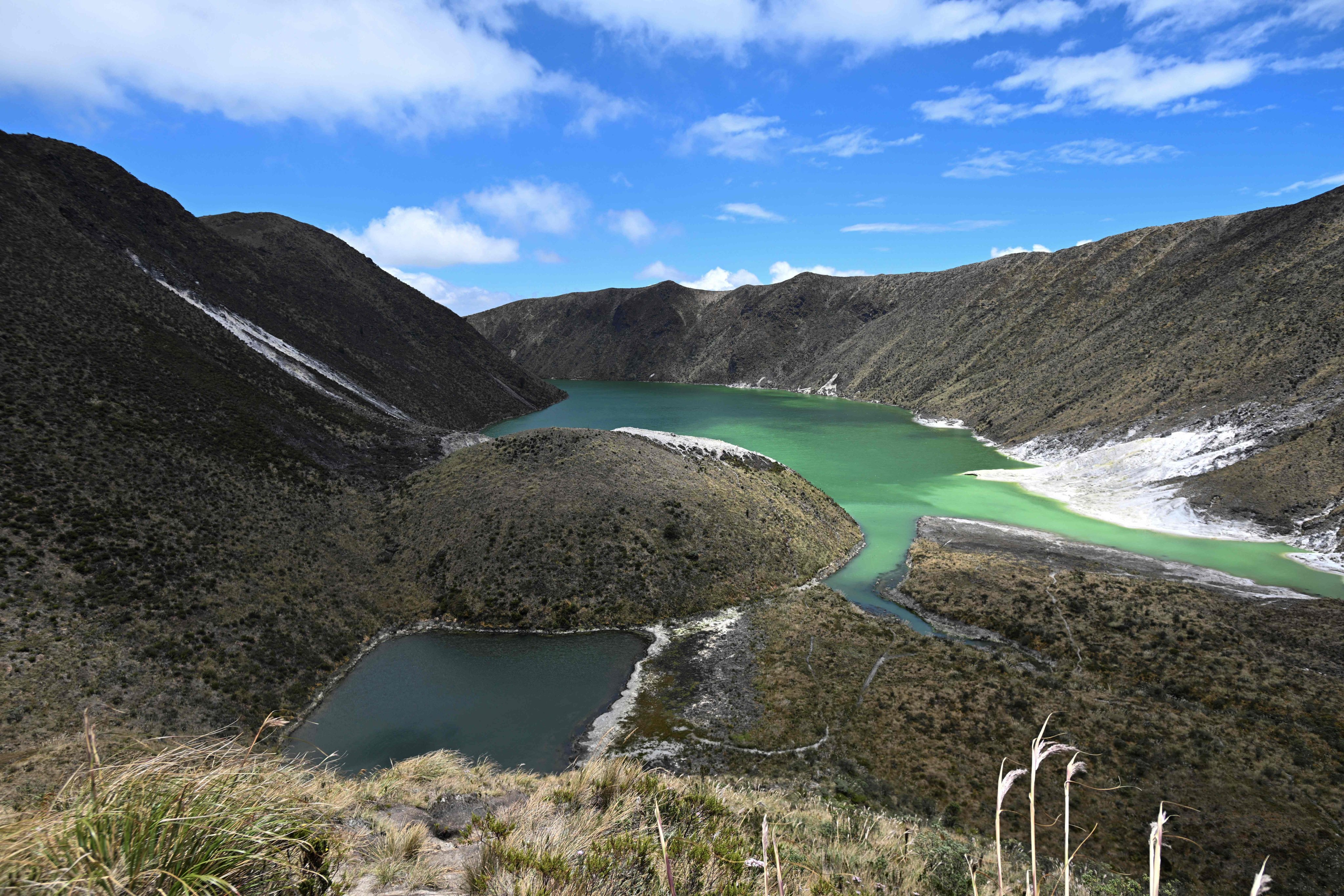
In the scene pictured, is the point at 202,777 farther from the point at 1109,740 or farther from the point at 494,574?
the point at 494,574

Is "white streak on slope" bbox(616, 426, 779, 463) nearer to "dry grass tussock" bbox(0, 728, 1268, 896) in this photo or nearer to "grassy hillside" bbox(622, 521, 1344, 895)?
"grassy hillside" bbox(622, 521, 1344, 895)

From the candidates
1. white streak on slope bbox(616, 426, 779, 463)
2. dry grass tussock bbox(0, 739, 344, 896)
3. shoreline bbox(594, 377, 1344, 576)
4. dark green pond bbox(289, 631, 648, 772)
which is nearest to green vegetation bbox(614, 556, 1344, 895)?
dark green pond bbox(289, 631, 648, 772)

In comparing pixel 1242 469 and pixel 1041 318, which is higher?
pixel 1041 318

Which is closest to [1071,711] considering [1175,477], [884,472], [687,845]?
[687,845]

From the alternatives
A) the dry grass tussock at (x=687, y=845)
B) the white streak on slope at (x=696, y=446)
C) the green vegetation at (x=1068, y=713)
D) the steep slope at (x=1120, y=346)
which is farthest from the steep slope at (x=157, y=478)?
the steep slope at (x=1120, y=346)

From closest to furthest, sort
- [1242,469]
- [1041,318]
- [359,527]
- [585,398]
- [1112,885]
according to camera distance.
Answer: [1112,885], [359,527], [1242,469], [1041,318], [585,398]

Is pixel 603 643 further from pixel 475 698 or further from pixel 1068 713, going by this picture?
pixel 1068 713

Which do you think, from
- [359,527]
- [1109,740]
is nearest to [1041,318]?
[1109,740]
